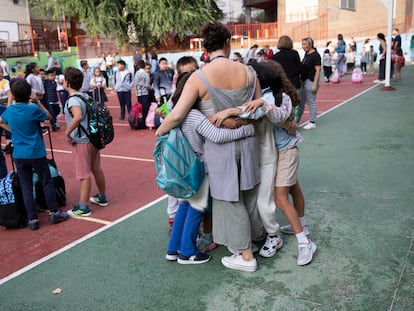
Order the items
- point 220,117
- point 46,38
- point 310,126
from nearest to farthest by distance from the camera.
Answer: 1. point 220,117
2. point 310,126
3. point 46,38

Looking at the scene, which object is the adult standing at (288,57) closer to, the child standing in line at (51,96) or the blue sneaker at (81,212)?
the blue sneaker at (81,212)

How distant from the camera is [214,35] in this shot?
3275 millimetres

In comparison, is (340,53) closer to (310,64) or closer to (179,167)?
(310,64)

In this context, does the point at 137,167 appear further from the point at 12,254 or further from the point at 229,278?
the point at 229,278

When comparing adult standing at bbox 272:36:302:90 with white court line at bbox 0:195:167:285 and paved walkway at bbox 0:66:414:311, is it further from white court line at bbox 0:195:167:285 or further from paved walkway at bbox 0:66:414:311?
white court line at bbox 0:195:167:285

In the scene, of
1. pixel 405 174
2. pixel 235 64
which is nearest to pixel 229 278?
pixel 235 64

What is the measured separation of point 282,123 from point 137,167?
415cm

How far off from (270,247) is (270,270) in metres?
0.28

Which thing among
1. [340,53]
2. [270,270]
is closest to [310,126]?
[270,270]

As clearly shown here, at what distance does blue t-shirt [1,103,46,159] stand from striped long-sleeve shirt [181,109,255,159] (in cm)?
208

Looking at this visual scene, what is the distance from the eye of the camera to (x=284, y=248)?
155 inches

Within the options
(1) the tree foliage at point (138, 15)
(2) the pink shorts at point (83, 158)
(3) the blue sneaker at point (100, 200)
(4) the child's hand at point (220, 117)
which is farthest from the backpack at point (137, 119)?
(1) the tree foliage at point (138, 15)

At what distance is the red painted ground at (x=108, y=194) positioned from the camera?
14.0 feet

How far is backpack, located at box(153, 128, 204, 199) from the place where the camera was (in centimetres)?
330
